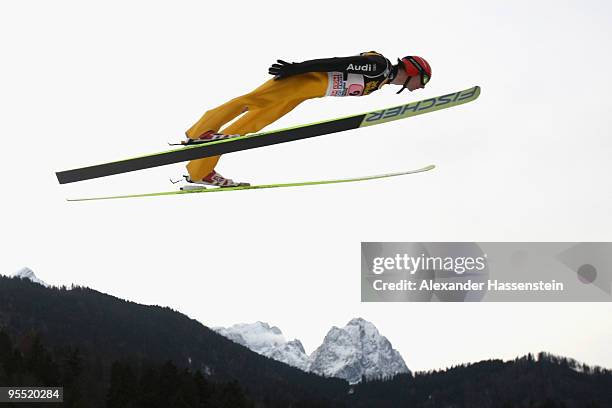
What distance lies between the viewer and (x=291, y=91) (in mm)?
8453

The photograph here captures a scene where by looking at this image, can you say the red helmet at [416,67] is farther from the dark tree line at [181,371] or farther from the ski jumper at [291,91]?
the dark tree line at [181,371]

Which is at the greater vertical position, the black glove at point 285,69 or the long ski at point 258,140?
the black glove at point 285,69

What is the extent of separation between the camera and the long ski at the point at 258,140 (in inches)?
330

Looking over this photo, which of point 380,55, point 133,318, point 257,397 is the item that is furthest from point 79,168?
point 133,318

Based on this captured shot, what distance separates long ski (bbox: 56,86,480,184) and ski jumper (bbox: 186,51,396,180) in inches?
9.1

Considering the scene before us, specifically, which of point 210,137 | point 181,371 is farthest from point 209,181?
point 181,371

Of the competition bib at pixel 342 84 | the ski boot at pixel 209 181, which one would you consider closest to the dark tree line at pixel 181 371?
the ski boot at pixel 209 181

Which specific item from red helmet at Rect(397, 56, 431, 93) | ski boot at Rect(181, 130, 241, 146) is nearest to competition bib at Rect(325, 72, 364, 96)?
red helmet at Rect(397, 56, 431, 93)

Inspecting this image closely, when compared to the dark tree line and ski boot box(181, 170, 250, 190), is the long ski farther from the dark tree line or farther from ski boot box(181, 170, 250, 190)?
the dark tree line

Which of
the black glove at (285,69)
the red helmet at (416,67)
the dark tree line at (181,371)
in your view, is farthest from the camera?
the dark tree line at (181,371)

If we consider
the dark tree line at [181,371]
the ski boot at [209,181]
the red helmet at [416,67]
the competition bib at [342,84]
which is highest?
the dark tree line at [181,371]

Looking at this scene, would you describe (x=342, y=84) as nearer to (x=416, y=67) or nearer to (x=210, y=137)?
(x=416, y=67)

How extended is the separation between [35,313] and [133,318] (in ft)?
62.6

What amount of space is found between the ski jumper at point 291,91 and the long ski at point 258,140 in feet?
0.76
